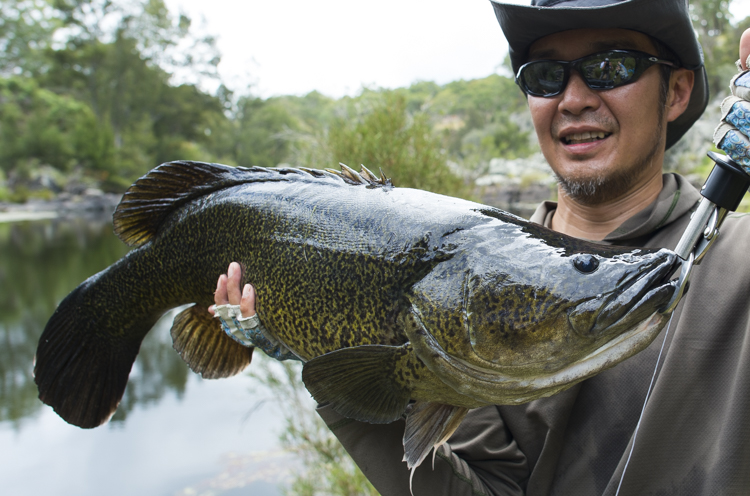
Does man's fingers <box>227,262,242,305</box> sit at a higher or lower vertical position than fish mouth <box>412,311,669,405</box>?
lower

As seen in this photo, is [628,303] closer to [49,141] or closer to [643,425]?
[643,425]

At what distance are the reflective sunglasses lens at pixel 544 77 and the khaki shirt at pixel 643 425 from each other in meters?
0.58

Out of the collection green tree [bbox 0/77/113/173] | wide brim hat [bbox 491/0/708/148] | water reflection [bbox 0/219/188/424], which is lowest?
green tree [bbox 0/77/113/173]

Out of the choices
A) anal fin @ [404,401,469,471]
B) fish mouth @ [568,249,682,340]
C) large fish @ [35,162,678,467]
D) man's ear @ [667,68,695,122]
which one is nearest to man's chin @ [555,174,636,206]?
man's ear @ [667,68,695,122]

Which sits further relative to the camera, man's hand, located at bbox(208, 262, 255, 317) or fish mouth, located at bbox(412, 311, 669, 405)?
man's hand, located at bbox(208, 262, 255, 317)

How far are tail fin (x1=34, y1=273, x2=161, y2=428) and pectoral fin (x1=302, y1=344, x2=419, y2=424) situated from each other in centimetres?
111

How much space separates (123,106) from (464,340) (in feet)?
174

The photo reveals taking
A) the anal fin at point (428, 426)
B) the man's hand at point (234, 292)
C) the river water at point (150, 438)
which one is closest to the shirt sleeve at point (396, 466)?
the anal fin at point (428, 426)

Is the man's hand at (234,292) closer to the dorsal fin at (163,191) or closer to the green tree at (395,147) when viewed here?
the dorsal fin at (163,191)

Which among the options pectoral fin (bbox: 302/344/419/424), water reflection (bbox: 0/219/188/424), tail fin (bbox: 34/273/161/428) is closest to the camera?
pectoral fin (bbox: 302/344/419/424)

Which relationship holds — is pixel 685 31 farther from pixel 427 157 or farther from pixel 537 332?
pixel 427 157

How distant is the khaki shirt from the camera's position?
1.56 meters

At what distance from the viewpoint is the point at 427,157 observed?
20.4 feet

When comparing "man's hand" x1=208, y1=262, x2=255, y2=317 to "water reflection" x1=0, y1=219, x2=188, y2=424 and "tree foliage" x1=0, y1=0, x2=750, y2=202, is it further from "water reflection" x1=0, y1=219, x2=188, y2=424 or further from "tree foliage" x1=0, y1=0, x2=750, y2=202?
"tree foliage" x1=0, y1=0, x2=750, y2=202
